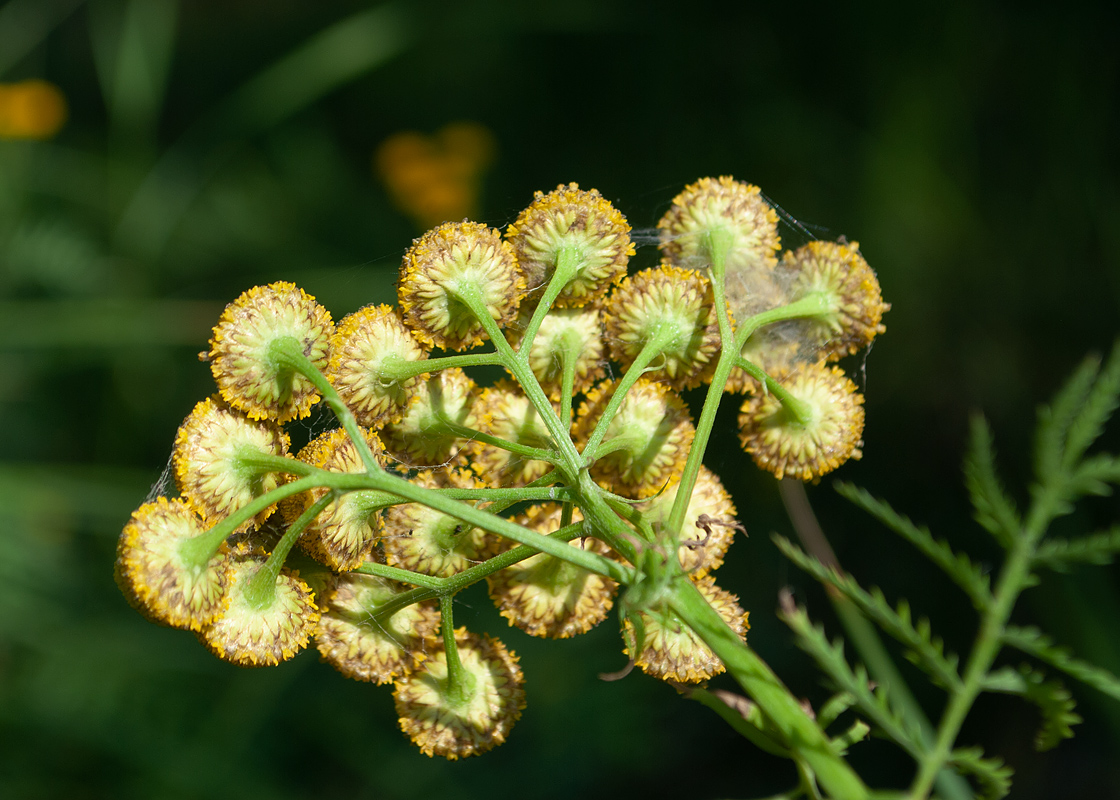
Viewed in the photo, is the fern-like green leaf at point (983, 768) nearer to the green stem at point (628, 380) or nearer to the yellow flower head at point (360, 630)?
Answer: the green stem at point (628, 380)

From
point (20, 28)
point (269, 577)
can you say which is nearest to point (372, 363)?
point (269, 577)

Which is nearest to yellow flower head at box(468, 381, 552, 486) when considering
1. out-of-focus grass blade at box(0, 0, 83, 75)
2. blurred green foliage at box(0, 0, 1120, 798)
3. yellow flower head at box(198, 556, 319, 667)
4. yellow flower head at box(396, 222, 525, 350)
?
yellow flower head at box(396, 222, 525, 350)

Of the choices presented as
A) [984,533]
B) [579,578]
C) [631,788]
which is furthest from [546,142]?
[579,578]

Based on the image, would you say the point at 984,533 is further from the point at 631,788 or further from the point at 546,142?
the point at 546,142

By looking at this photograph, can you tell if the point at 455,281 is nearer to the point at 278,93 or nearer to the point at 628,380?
the point at 628,380

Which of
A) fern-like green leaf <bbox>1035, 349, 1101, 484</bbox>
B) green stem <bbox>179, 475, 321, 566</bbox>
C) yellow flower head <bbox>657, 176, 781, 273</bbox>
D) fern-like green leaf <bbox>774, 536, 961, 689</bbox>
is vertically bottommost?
green stem <bbox>179, 475, 321, 566</bbox>

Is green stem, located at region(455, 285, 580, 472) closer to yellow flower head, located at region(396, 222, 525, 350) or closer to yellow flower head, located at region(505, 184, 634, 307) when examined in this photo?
yellow flower head, located at region(396, 222, 525, 350)
